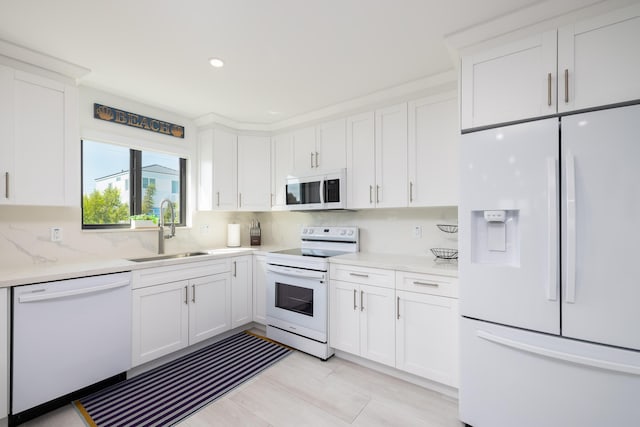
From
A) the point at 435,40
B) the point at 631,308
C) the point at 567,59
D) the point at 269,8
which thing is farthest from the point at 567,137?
the point at 269,8

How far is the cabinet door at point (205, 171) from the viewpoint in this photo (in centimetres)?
332

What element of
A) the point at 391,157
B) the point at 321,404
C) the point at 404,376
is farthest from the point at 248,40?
the point at 404,376

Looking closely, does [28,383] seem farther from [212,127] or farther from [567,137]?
[567,137]

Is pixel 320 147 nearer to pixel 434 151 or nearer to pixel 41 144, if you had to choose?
pixel 434 151

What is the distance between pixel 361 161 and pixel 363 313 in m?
1.43

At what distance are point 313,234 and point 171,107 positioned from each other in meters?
2.08

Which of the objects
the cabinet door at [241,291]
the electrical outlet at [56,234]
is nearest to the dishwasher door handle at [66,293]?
the electrical outlet at [56,234]

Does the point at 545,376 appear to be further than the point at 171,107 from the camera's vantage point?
No

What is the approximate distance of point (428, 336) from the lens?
84.5 inches

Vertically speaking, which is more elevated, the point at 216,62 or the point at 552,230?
the point at 216,62

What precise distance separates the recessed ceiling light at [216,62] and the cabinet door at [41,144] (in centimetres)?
115

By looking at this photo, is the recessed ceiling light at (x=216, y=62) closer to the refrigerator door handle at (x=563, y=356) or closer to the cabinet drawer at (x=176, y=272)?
the cabinet drawer at (x=176, y=272)

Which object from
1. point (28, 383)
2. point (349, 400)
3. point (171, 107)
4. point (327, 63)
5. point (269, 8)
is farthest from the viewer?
point (171, 107)

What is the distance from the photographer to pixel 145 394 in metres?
2.12
